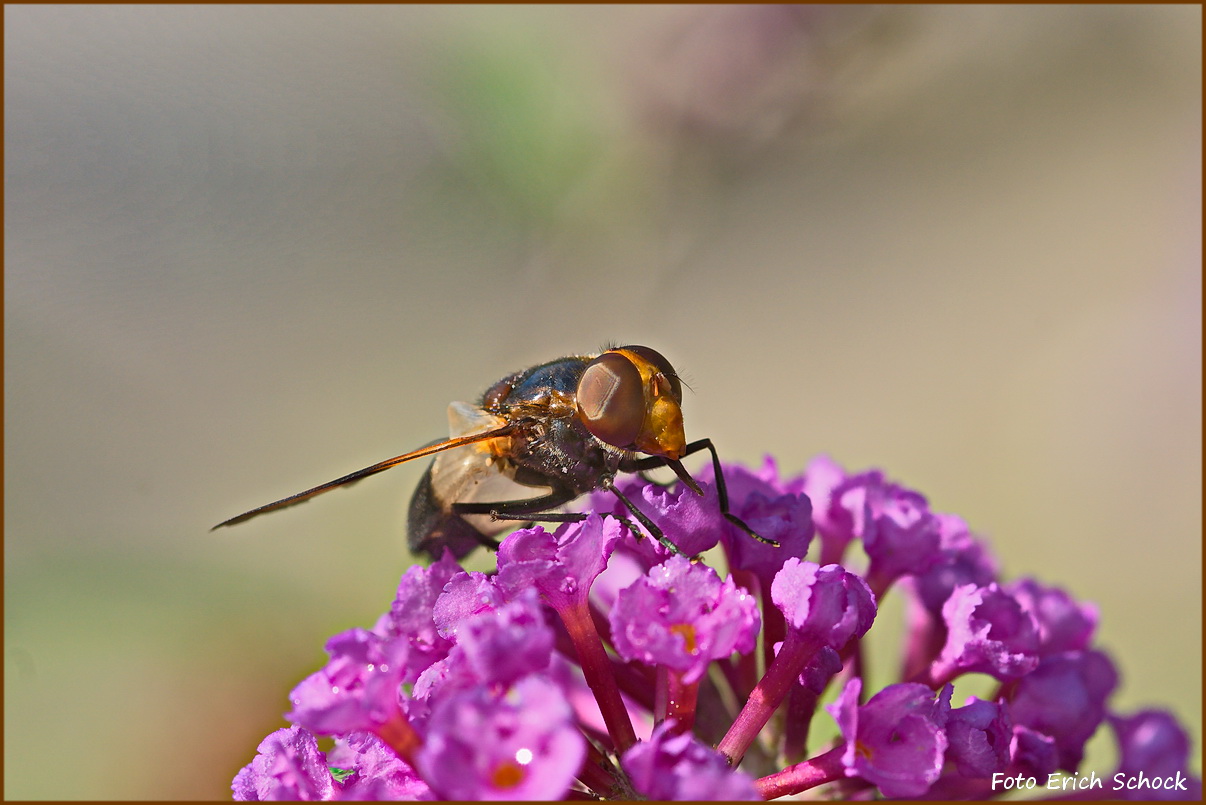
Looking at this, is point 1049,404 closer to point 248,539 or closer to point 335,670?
point 248,539

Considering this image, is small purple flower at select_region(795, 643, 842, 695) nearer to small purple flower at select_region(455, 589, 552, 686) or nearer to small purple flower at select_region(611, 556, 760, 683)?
small purple flower at select_region(611, 556, 760, 683)

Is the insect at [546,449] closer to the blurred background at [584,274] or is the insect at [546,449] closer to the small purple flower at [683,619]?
the small purple flower at [683,619]

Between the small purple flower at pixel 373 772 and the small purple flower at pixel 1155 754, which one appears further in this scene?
the small purple flower at pixel 1155 754

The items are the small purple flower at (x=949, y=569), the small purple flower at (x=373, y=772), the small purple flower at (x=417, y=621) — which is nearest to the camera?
the small purple flower at (x=373, y=772)

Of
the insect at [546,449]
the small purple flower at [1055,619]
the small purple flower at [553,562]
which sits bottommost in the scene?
the small purple flower at [1055,619]

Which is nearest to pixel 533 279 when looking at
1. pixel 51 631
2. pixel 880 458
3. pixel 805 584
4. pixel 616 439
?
pixel 880 458

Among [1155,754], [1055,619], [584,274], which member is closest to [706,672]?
[1055,619]

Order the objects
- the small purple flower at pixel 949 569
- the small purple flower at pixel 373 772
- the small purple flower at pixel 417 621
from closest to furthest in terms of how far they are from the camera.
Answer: the small purple flower at pixel 373 772
the small purple flower at pixel 417 621
the small purple flower at pixel 949 569

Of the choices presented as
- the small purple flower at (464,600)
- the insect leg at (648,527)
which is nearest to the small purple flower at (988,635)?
the insect leg at (648,527)
